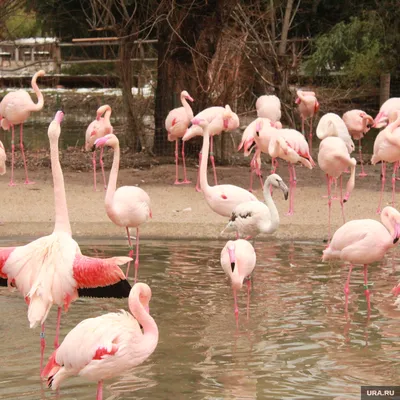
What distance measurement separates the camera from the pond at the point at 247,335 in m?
5.00

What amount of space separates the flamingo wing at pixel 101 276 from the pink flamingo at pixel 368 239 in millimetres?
2056

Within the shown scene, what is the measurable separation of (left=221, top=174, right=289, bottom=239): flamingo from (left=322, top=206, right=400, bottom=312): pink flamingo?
1017mm

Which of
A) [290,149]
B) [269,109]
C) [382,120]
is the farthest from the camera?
[269,109]

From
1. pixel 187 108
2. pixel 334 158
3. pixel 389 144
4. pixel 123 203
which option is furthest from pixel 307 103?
pixel 123 203

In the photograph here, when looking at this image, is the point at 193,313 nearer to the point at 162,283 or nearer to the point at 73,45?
the point at 162,283

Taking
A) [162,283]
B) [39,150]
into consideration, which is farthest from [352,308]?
[39,150]

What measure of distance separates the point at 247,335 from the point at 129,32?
329 inches

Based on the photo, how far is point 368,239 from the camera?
21.1 feet

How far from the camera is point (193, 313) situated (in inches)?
256

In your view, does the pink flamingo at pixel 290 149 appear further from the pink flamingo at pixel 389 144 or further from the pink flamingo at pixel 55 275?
the pink flamingo at pixel 55 275

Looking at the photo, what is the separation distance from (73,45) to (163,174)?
1044 centimetres

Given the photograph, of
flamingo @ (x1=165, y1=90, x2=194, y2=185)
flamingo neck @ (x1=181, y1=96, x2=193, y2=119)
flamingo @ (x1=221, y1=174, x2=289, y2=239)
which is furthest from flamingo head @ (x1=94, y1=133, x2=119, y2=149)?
flamingo neck @ (x1=181, y1=96, x2=193, y2=119)

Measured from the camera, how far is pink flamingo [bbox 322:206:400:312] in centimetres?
642

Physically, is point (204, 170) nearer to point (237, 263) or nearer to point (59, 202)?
point (237, 263)
